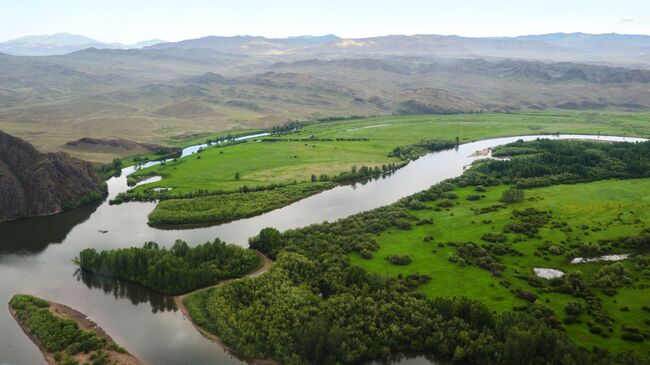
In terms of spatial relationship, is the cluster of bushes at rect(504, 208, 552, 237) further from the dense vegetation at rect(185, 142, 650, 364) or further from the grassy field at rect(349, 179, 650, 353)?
the grassy field at rect(349, 179, 650, 353)

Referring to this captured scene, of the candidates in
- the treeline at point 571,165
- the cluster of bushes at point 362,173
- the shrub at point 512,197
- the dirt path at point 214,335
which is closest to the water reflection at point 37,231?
the dirt path at point 214,335

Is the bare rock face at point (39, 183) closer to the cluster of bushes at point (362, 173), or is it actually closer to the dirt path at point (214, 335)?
the dirt path at point (214, 335)

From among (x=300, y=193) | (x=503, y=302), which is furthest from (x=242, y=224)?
(x=503, y=302)

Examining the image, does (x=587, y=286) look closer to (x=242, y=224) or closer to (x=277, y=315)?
(x=277, y=315)

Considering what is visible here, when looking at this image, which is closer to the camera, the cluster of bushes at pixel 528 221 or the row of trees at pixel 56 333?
the row of trees at pixel 56 333

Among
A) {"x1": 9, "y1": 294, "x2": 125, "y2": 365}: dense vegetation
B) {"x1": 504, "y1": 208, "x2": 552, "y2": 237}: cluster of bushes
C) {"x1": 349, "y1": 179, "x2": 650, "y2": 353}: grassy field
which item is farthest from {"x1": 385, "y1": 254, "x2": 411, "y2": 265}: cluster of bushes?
{"x1": 9, "y1": 294, "x2": 125, "y2": 365}: dense vegetation

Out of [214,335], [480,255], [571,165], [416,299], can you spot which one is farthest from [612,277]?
[571,165]
